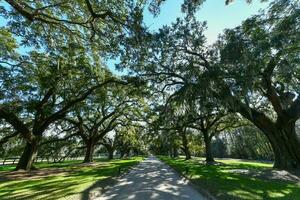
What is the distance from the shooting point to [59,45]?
37.0ft

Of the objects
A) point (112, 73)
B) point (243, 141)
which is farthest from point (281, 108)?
point (243, 141)

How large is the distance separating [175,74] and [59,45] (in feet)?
24.4

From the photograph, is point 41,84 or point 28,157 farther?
point 28,157

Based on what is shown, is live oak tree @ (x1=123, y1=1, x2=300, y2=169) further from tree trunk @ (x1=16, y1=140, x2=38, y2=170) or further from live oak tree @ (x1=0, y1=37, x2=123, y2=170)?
tree trunk @ (x1=16, y1=140, x2=38, y2=170)

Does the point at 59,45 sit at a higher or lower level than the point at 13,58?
lower

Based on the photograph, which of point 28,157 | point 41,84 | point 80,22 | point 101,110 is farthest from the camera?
point 101,110

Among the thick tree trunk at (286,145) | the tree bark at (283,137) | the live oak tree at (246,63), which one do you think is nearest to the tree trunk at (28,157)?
the live oak tree at (246,63)

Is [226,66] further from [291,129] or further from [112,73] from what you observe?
[112,73]

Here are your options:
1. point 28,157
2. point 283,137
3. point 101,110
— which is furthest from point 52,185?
point 101,110

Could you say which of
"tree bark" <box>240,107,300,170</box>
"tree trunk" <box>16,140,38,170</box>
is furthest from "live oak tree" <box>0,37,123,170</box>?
"tree bark" <box>240,107,300,170</box>

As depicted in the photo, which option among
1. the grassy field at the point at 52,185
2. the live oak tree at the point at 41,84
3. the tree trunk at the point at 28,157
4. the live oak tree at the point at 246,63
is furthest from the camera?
the tree trunk at the point at 28,157

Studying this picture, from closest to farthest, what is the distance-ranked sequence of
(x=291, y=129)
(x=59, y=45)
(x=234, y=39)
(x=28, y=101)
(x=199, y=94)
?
(x=59, y=45) → (x=234, y=39) → (x=199, y=94) → (x=291, y=129) → (x=28, y=101)

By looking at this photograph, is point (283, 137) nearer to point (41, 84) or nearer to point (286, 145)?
point (286, 145)

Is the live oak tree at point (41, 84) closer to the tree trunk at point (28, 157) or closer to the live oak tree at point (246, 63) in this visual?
the tree trunk at point (28, 157)
